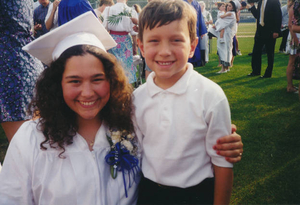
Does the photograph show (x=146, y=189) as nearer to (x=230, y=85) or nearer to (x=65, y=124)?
(x=65, y=124)

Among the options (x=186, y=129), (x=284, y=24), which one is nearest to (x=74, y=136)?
(x=186, y=129)

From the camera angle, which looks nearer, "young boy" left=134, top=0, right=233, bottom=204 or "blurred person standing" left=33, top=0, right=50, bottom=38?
"young boy" left=134, top=0, right=233, bottom=204

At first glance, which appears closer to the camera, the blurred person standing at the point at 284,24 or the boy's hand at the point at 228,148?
the boy's hand at the point at 228,148

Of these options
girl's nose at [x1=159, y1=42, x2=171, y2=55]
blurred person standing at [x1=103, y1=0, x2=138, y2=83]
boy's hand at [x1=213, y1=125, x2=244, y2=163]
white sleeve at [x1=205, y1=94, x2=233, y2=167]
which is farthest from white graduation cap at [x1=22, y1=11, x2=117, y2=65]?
blurred person standing at [x1=103, y1=0, x2=138, y2=83]

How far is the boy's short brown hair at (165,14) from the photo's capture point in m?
1.62

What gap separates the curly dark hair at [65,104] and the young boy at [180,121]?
0.23 metres

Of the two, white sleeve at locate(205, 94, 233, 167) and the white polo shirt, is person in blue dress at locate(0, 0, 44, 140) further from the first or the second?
white sleeve at locate(205, 94, 233, 167)

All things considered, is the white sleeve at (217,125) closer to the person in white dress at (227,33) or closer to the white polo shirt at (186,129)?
the white polo shirt at (186,129)

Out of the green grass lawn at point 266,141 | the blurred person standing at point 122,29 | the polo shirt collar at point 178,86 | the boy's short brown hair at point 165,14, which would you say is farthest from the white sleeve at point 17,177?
the blurred person standing at point 122,29

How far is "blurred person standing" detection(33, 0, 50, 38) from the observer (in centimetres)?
528

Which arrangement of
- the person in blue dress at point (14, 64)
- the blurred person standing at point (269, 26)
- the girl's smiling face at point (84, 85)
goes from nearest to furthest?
the girl's smiling face at point (84, 85) < the person in blue dress at point (14, 64) < the blurred person standing at point (269, 26)

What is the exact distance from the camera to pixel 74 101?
171cm

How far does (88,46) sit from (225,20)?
8.30 meters

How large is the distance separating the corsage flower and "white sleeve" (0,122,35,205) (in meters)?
0.52
